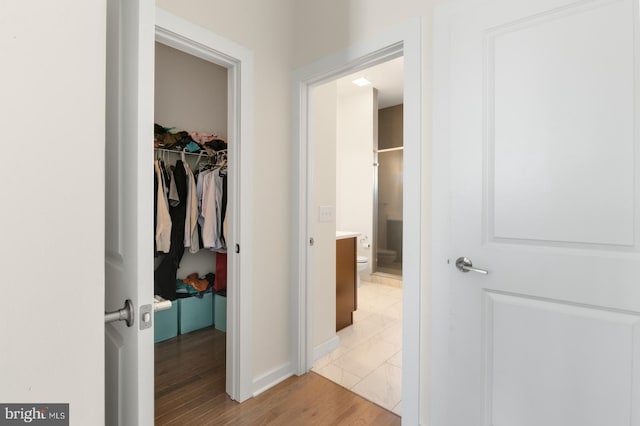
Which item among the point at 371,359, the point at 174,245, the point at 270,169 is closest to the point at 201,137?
the point at 174,245

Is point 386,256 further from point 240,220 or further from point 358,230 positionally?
point 240,220

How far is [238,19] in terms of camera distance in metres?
1.78

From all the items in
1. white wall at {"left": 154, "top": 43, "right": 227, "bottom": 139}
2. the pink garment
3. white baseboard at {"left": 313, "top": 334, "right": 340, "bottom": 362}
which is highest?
white wall at {"left": 154, "top": 43, "right": 227, "bottom": 139}

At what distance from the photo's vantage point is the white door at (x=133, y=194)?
630mm

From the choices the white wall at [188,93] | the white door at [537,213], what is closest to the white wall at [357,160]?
the white wall at [188,93]

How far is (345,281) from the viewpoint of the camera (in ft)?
9.41

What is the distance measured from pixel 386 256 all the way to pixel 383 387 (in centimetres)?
291

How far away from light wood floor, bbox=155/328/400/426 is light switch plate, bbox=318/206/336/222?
3.65 ft

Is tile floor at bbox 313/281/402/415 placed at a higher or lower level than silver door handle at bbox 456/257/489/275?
lower

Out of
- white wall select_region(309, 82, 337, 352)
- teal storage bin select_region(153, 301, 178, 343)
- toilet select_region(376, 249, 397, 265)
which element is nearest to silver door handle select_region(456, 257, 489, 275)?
white wall select_region(309, 82, 337, 352)

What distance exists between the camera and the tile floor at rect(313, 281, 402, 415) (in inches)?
74.9

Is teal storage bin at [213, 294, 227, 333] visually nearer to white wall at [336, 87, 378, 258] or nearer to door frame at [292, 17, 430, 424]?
door frame at [292, 17, 430, 424]
